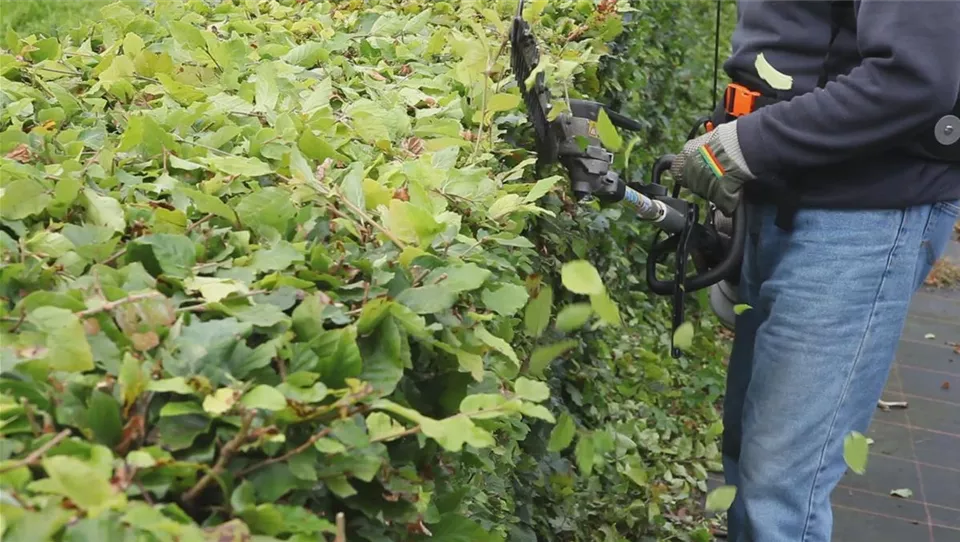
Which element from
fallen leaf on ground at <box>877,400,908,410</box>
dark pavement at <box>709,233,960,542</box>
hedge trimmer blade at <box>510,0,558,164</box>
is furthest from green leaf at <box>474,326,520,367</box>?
fallen leaf on ground at <box>877,400,908,410</box>

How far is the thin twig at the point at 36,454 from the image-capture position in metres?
0.89

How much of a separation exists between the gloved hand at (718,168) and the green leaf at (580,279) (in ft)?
3.76

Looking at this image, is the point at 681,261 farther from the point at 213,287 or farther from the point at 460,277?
the point at 213,287

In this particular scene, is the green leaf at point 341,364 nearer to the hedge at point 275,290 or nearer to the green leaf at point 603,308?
the hedge at point 275,290

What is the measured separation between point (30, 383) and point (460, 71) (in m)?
1.29

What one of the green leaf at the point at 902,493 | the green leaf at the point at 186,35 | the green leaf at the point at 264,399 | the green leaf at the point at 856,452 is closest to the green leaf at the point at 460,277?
the green leaf at the point at 264,399

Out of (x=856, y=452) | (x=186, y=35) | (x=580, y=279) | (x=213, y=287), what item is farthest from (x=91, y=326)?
(x=856, y=452)

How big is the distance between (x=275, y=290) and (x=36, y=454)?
1.24 ft

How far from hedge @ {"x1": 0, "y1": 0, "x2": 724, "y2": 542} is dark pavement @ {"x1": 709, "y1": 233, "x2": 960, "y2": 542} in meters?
1.71

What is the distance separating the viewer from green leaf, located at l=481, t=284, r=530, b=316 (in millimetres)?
1332

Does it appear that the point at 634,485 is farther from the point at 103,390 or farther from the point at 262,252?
the point at 103,390

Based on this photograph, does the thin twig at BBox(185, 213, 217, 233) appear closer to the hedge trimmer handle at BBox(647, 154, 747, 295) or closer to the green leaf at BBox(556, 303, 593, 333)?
the green leaf at BBox(556, 303, 593, 333)

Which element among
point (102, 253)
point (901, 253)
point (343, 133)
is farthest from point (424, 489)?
point (901, 253)

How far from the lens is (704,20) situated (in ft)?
25.1
